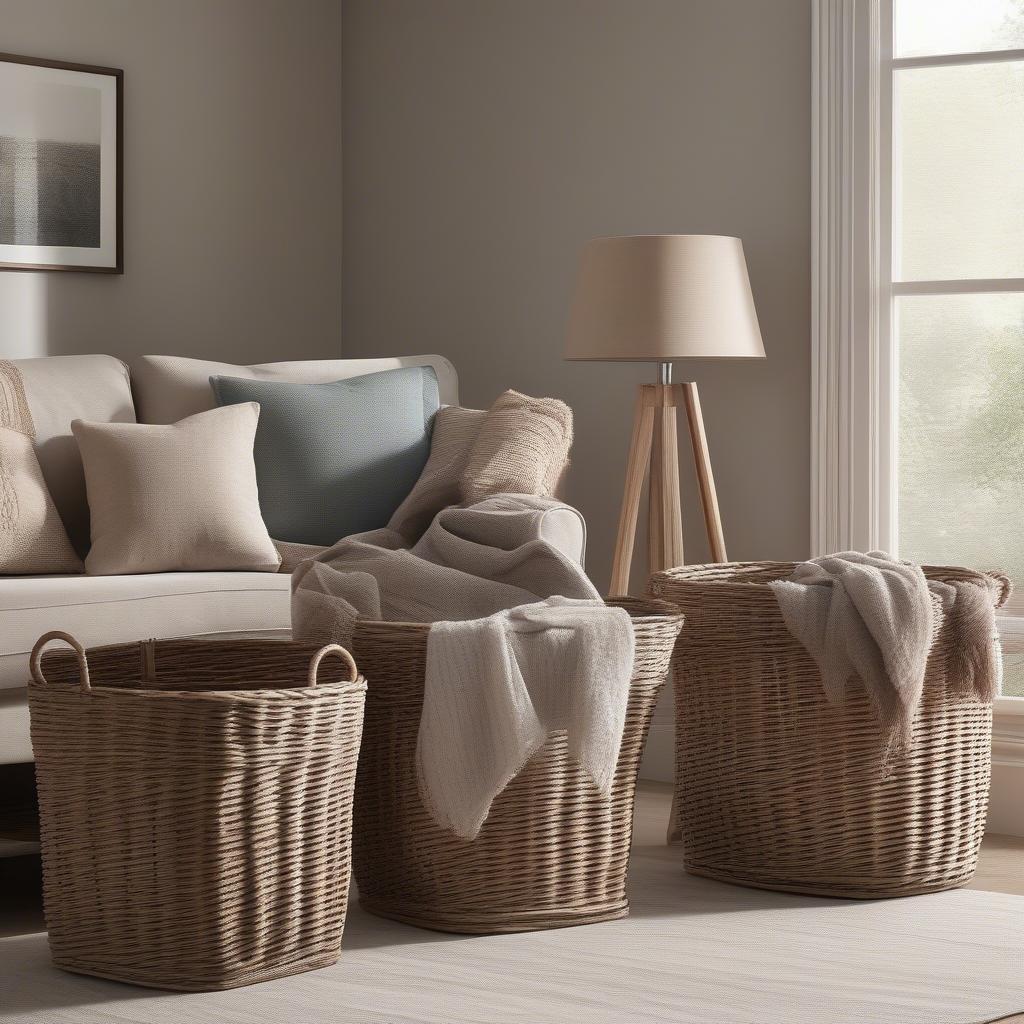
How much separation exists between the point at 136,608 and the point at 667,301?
50.6 inches

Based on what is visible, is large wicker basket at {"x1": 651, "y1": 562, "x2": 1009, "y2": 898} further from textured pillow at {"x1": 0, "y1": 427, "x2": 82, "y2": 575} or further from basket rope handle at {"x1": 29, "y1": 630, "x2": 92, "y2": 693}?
textured pillow at {"x1": 0, "y1": 427, "x2": 82, "y2": 575}

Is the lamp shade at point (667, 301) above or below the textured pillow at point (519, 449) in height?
above

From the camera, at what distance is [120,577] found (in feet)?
10.0

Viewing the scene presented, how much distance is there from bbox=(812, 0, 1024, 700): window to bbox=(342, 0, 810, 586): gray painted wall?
9 cm

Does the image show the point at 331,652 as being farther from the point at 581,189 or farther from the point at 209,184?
the point at 209,184

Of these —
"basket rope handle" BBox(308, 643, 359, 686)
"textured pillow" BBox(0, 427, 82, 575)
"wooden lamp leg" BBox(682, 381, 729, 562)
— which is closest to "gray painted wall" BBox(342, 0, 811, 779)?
"wooden lamp leg" BBox(682, 381, 729, 562)

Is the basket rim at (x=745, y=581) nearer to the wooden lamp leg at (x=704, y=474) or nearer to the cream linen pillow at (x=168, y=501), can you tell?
the wooden lamp leg at (x=704, y=474)

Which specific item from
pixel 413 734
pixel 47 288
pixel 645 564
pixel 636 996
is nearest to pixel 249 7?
pixel 47 288

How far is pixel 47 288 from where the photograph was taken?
A: 13.3 ft

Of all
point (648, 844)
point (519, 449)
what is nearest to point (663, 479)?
point (519, 449)

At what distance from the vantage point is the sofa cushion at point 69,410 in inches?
134

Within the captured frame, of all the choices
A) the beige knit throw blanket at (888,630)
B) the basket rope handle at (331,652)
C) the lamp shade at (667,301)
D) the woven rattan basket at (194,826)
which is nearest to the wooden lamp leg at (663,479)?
the lamp shade at (667,301)

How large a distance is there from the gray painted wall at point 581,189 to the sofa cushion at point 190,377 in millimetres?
577

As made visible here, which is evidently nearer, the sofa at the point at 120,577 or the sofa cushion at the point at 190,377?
the sofa at the point at 120,577
